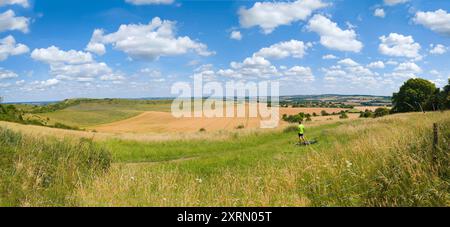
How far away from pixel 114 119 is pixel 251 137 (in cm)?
8006

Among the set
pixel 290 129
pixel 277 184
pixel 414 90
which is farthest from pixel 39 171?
pixel 414 90

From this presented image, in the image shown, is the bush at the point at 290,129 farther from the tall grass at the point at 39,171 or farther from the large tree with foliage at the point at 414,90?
the large tree with foliage at the point at 414,90

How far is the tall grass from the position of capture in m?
6.29

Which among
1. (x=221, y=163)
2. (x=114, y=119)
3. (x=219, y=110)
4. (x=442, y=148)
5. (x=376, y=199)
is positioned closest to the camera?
(x=376, y=199)

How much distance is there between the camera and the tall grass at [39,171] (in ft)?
20.6

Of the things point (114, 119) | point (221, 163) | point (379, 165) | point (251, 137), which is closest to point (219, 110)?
point (114, 119)

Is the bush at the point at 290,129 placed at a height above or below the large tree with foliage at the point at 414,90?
below

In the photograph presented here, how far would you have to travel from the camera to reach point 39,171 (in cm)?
727

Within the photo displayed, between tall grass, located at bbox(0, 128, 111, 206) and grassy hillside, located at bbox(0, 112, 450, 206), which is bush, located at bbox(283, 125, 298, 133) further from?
tall grass, located at bbox(0, 128, 111, 206)

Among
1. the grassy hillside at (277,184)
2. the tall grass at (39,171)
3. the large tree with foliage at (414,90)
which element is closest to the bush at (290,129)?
the grassy hillside at (277,184)

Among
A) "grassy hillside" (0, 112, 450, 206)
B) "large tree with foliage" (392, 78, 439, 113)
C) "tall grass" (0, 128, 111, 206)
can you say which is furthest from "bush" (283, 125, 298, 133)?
"large tree with foliage" (392, 78, 439, 113)

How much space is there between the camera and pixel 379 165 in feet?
22.7
